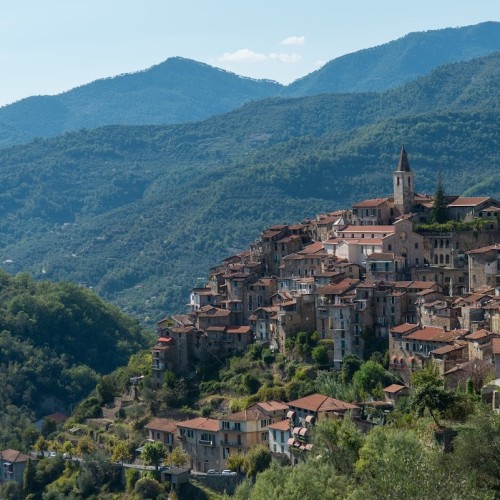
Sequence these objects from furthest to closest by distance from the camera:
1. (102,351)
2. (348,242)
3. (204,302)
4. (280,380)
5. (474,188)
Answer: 1. (474,188)
2. (102,351)
3. (204,302)
4. (348,242)
5. (280,380)

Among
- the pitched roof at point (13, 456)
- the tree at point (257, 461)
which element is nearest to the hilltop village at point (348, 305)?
the tree at point (257, 461)

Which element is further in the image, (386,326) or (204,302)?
(204,302)

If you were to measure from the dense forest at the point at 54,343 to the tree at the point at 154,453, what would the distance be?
3220 cm

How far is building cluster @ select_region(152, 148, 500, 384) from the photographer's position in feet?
231

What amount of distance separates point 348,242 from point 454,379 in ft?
64.0

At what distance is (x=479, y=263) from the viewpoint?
244 feet

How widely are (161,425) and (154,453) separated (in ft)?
13.5

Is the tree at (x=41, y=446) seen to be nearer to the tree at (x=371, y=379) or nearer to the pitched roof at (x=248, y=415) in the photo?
the pitched roof at (x=248, y=415)

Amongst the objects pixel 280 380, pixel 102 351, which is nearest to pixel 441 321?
pixel 280 380

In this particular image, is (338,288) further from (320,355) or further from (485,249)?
(485,249)

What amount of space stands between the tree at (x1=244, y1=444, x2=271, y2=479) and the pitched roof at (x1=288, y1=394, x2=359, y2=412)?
9.42ft

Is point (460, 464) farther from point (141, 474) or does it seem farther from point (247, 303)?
point (247, 303)

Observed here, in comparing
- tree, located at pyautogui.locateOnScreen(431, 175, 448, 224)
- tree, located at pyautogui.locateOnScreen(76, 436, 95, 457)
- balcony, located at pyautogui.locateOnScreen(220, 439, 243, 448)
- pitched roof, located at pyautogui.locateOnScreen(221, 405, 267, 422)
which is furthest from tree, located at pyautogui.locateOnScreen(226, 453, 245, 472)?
tree, located at pyautogui.locateOnScreen(431, 175, 448, 224)

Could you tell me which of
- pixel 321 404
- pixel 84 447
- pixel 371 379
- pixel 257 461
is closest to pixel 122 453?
pixel 84 447
